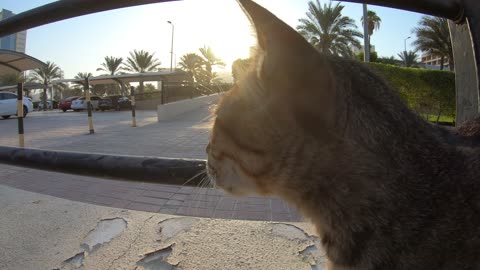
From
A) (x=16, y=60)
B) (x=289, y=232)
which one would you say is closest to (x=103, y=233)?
(x=289, y=232)

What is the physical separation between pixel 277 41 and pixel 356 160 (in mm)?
493

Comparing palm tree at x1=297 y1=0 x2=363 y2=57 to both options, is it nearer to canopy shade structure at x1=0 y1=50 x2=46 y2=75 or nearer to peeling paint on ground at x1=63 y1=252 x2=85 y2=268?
canopy shade structure at x1=0 y1=50 x2=46 y2=75

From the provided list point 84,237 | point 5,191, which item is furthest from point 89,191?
point 84,237

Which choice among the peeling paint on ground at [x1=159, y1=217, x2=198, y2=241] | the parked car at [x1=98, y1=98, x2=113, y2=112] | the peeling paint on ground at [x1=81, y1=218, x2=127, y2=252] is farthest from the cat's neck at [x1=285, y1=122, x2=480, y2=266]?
the parked car at [x1=98, y1=98, x2=113, y2=112]

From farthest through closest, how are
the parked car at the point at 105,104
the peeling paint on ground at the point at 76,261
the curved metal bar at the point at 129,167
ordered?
the parked car at the point at 105,104 → the peeling paint on ground at the point at 76,261 → the curved metal bar at the point at 129,167

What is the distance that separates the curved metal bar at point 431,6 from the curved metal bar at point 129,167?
0.85 meters

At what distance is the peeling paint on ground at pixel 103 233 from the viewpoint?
9.71 ft

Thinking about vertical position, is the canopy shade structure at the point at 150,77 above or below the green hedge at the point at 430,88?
above

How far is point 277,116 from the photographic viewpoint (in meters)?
1.23

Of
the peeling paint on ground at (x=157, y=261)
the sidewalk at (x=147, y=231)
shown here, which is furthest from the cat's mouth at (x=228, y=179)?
the peeling paint on ground at (x=157, y=261)

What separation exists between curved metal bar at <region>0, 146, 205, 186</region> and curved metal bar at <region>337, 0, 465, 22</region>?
0.85 m

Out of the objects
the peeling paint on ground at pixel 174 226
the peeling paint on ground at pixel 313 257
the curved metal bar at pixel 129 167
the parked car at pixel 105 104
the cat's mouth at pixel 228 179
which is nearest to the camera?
the curved metal bar at pixel 129 167

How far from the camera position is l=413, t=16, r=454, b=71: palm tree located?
2656 centimetres

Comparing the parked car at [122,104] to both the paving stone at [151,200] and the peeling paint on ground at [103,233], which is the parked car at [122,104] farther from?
the peeling paint on ground at [103,233]
